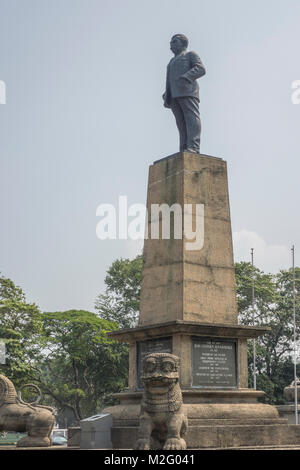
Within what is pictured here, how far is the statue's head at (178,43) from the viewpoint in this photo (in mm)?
14164

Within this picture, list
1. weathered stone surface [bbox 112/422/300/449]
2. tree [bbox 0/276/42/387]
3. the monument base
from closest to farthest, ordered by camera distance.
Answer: weathered stone surface [bbox 112/422/300/449], the monument base, tree [bbox 0/276/42/387]

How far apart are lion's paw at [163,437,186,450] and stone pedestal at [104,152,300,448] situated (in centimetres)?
95

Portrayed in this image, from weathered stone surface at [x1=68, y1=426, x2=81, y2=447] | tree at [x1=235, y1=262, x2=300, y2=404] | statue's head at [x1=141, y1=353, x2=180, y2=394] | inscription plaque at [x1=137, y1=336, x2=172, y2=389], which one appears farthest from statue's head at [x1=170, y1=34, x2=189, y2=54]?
tree at [x1=235, y1=262, x2=300, y2=404]

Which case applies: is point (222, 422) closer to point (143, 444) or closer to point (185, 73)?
point (143, 444)

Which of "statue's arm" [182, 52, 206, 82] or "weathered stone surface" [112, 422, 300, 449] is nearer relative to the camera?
"weathered stone surface" [112, 422, 300, 449]

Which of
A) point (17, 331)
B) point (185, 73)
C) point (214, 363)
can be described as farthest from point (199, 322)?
point (17, 331)

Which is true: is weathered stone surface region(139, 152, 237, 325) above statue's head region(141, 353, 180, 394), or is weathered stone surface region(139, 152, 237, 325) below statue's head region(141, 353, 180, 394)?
above

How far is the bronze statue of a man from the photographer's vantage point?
1379 centimetres

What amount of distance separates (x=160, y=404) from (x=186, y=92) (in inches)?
273

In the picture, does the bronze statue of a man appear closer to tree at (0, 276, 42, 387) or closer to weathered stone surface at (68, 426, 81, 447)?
weathered stone surface at (68, 426, 81, 447)

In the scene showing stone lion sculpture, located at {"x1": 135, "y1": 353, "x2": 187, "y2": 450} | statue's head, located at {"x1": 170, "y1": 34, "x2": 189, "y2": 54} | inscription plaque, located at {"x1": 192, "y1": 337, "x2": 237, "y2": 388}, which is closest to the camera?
stone lion sculpture, located at {"x1": 135, "y1": 353, "x2": 187, "y2": 450}

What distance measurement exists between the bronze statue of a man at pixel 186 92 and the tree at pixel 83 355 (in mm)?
22019

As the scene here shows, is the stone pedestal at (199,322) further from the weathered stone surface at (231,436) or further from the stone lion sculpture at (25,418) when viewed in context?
the stone lion sculpture at (25,418)

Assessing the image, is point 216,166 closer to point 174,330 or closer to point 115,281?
point 174,330
